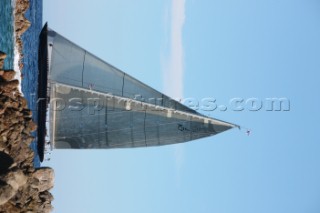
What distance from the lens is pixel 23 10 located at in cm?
3064

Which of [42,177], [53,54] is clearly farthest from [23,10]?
[42,177]

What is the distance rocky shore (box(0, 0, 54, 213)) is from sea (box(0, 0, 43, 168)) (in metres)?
3.70

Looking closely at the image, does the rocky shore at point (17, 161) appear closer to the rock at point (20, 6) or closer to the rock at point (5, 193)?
the rock at point (5, 193)

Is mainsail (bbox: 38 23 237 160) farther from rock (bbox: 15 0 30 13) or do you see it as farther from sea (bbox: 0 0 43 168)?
rock (bbox: 15 0 30 13)

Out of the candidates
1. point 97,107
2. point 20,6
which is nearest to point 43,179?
point 97,107

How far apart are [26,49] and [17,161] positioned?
43.5 ft

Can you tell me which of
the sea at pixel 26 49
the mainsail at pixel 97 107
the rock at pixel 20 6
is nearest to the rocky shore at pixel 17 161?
the mainsail at pixel 97 107

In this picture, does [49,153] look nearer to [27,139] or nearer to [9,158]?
[27,139]

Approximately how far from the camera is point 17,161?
72.0ft

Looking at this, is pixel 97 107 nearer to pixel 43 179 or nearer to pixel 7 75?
pixel 43 179

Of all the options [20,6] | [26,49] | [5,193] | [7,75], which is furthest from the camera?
[26,49]

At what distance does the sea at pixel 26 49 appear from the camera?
1057 inches

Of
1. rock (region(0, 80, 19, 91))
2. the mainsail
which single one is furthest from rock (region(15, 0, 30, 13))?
rock (region(0, 80, 19, 91))

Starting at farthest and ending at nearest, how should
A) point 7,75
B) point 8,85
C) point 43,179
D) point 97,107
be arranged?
point 97,107, point 43,179, point 7,75, point 8,85
